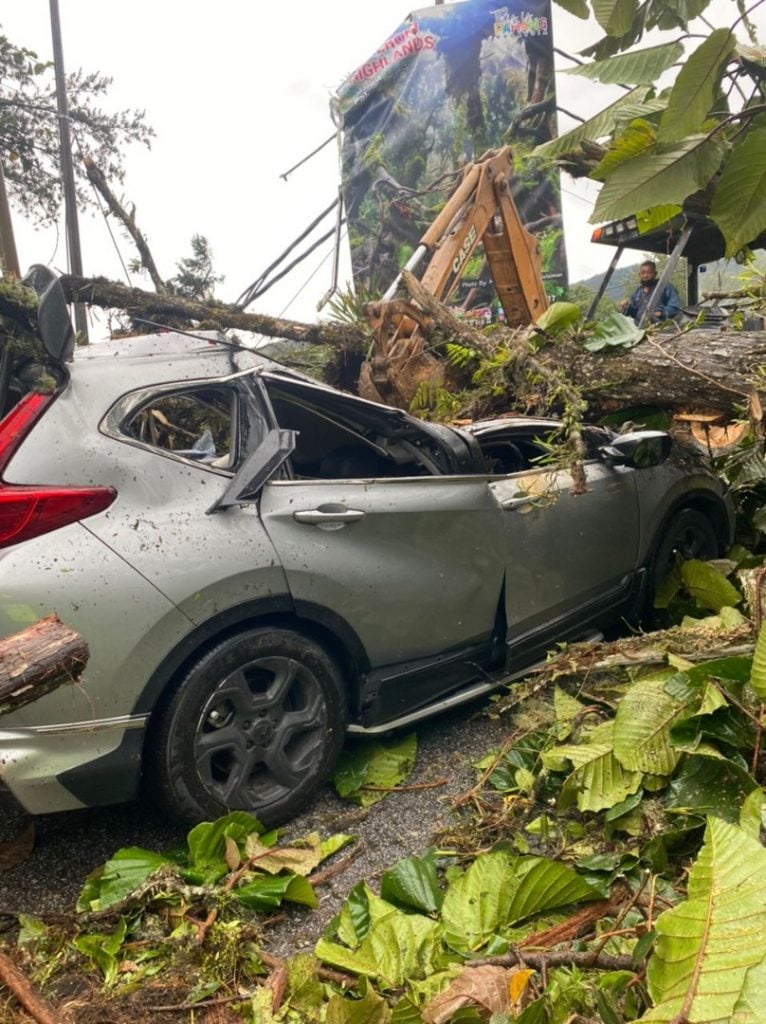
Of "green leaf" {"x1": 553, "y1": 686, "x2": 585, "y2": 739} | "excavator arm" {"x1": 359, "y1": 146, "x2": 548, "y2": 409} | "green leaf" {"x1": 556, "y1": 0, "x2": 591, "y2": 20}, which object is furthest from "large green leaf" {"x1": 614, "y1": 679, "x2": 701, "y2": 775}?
"excavator arm" {"x1": 359, "y1": 146, "x2": 548, "y2": 409}

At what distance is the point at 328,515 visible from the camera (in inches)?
109

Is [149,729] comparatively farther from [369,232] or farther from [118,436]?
[369,232]

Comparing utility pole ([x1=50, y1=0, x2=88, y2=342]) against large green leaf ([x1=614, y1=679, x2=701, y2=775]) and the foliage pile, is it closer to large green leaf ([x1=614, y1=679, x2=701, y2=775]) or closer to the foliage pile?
the foliage pile

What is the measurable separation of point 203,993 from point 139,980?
0.61ft

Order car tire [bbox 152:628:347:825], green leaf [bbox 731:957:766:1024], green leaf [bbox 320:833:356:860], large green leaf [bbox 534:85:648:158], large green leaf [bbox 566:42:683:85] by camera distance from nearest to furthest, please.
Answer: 1. green leaf [bbox 731:957:766:1024]
2. large green leaf [bbox 566:42:683:85]
3. large green leaf [bbox 534:85:648:158]
4. car tire [bbox 152:628:347:825]
5. green leaf [bbox 320:833:356:860]

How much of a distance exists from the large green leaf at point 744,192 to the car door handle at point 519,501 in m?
1.93

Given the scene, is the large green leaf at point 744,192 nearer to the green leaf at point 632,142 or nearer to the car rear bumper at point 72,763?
the green leaf at point 632,142

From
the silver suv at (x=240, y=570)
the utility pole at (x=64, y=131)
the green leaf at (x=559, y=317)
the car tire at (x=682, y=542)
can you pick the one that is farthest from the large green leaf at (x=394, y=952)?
the utility pole at (x=64, y=131)

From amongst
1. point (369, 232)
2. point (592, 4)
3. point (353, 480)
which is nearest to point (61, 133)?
point (369, 232)

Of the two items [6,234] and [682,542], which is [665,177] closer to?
[682,542]

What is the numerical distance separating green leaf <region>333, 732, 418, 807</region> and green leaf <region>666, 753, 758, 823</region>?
1110 millimetres

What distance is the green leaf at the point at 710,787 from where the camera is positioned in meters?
2.13

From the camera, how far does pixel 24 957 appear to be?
2008 millimetres

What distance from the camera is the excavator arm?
5.36 metres
